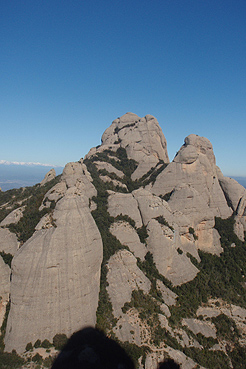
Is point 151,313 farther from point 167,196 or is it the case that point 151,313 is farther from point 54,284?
point 167,196

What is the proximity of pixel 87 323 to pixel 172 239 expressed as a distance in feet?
64.9

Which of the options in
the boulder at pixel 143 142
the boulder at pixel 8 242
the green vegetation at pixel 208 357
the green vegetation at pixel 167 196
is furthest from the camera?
the boulder at pixel 143 142

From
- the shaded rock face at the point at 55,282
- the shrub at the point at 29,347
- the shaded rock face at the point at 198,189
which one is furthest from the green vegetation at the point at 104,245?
the shaded rock face at the point at 198,189

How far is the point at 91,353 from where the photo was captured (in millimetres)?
24562

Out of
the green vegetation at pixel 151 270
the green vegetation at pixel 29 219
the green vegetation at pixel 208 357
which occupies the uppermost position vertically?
the green vegetation at pixel 29 219

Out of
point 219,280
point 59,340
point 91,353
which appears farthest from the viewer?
point 219,280

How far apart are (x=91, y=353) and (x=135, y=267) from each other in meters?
12.7

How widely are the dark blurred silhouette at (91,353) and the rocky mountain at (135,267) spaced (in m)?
1.06

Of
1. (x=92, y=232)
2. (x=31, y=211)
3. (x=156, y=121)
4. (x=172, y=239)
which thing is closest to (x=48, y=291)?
(x=92, y=232)

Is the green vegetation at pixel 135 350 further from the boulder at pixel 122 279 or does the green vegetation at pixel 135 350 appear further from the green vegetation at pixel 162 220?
the green vegetation at pixel 162 220

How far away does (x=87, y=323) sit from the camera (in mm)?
27219

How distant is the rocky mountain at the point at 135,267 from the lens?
2650 centimetres

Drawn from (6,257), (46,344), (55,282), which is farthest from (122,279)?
(6,257)

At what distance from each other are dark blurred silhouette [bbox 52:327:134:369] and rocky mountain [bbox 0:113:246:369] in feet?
3.48
